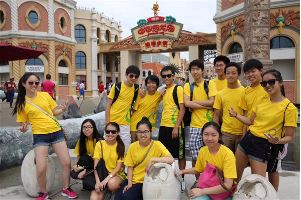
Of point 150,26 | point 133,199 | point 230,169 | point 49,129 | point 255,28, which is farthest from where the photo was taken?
point 150,26

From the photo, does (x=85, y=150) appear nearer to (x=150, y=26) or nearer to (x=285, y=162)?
(x=285, y=162)

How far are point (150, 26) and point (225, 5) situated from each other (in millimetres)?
7536

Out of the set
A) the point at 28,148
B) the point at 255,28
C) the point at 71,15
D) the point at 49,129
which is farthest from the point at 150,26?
the point at 49,129

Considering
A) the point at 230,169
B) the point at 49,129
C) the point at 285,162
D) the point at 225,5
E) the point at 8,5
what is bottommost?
the point at 285,162

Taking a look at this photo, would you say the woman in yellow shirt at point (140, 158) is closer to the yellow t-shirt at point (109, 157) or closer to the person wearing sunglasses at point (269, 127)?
the yellow t-shirt at point (109, 157)

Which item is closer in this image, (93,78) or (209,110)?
(209,110)

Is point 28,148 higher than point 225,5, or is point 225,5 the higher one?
point 225,5

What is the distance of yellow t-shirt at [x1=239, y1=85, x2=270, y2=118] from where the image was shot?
364 cm

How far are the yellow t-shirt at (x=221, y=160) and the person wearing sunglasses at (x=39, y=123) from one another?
6.05 feet

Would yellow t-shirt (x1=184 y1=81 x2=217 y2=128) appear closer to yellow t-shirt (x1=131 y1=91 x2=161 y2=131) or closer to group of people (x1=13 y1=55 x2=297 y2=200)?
group of people (x1=13 y1=55 x2=297 y2=200)

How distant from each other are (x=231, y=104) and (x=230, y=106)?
27mm

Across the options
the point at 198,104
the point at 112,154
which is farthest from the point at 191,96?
the point at 112,154

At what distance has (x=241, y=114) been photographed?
12.6ft

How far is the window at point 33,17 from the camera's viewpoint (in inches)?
1025
